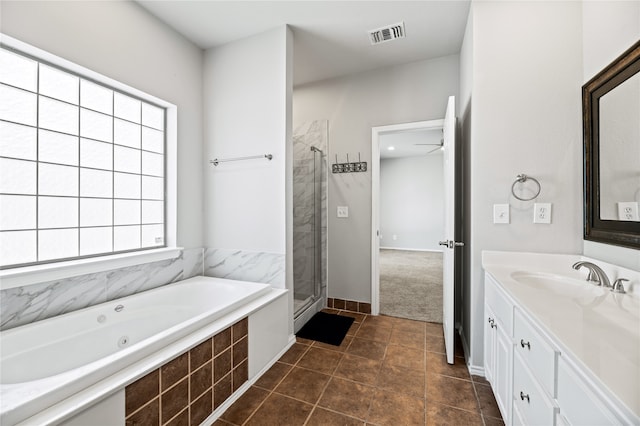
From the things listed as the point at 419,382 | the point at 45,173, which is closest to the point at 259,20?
the point at 45,173

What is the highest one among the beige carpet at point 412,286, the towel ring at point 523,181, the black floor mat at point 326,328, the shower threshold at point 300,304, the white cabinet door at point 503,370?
the towel ring at point 523,181

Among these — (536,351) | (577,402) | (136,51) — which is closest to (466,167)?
(536,351)

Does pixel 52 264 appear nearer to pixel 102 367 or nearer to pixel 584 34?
pixel 102 367

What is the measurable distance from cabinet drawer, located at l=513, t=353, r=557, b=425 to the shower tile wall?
2.07 m

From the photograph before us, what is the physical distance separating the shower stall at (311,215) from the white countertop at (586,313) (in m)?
1.79

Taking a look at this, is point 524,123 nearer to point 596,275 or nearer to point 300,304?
point 596,275

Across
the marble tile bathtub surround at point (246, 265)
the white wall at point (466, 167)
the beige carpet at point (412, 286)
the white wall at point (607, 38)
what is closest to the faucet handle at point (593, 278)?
the white wall at point (607, 38)

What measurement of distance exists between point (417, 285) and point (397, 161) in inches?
167

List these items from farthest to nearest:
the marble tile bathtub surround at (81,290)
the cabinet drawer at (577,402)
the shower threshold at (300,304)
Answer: the shower threshold at (300,304), the marble tile bathtub surround at (81,290), the cabinet drawer at (577,402)

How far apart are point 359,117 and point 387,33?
2.78 feet

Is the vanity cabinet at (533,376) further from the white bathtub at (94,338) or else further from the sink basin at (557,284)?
the white bathtub at (94,338)

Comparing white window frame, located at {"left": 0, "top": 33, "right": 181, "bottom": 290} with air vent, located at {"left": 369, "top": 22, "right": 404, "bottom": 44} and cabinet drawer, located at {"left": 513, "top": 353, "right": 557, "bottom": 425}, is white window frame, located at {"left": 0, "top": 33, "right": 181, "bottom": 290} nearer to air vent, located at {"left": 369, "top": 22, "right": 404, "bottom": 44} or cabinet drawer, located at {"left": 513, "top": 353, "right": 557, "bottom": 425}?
air vent, located at {"left": 369, "top": 22, "right": 404, "bottom": 44}

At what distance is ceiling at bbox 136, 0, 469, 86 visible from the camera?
200cm

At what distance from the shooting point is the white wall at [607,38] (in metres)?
1.23
